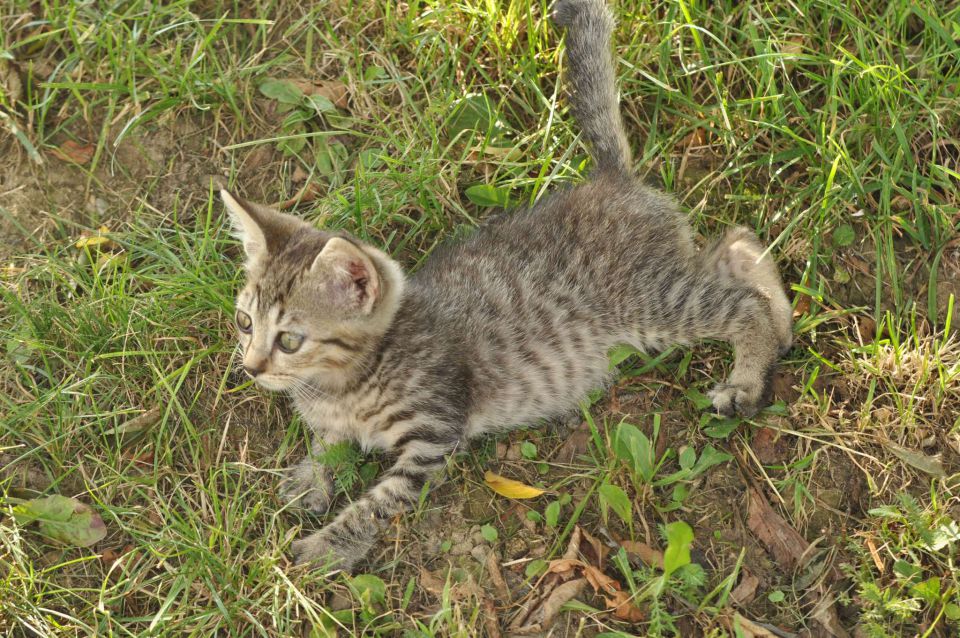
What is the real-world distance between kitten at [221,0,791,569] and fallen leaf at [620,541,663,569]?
573mm

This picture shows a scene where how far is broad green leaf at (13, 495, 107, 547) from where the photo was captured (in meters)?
3.16

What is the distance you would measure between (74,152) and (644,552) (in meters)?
3.00

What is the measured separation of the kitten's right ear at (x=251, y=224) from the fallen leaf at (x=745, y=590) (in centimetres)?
199

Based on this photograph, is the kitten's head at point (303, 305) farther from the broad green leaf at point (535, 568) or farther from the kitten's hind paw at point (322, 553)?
the broad green leaf at point (535, 568)

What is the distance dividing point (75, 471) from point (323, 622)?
1150 millimetres

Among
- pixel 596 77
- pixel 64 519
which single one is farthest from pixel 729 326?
pixel 64 519

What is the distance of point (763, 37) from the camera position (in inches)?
149

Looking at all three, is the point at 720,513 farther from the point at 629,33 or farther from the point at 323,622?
the point at 629,33

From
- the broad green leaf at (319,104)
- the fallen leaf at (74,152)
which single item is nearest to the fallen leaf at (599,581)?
the broad green leaf at (319,104)

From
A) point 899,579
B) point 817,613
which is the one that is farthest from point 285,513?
point 899,579

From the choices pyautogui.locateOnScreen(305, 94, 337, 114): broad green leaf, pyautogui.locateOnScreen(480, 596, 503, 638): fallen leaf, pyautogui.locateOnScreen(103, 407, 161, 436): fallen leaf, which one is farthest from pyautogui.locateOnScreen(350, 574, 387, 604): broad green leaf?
pyautogui.locateOnScreen(305, 94, 337, 114): broad green leaf

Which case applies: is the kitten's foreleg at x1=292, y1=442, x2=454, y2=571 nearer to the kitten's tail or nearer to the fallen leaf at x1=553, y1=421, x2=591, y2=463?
the fallen leaf at x1=553, y1=421, x2=591, y2=463

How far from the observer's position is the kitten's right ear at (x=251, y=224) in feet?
9.70

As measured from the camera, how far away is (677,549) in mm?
2855
